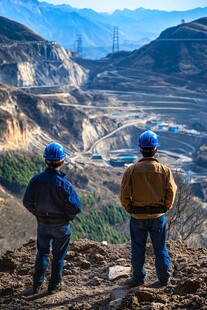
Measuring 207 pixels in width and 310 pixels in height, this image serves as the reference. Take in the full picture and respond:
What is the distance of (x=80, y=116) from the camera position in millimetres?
49312

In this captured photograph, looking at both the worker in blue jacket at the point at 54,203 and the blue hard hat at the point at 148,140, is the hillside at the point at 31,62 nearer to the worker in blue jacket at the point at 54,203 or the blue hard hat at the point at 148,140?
the worker in blue jacket at the point at 54,203

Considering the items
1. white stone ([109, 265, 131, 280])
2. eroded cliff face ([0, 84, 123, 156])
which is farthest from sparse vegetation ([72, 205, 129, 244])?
white stone ([109, 265, 131, 280])

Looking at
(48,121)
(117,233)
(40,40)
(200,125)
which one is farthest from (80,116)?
(40,40)

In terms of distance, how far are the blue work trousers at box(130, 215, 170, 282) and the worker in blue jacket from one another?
0.60 m

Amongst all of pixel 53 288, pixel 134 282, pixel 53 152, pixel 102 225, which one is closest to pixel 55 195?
pixel 53 152

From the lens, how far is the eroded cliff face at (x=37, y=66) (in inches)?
2525

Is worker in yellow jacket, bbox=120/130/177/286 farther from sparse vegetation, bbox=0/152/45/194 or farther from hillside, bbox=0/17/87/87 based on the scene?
hillside, bbox=0/17/87/87

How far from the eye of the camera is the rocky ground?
3.66 metres

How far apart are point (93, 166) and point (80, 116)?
11.1m

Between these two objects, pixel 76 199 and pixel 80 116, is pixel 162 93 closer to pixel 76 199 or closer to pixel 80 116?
pixel 80 116

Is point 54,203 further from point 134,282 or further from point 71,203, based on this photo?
point 134,282

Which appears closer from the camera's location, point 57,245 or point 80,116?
point 57,245

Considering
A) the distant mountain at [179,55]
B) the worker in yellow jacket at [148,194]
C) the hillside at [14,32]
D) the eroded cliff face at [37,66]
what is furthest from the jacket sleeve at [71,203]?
the hillside at [14,32]

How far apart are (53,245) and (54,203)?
0.44 metres
